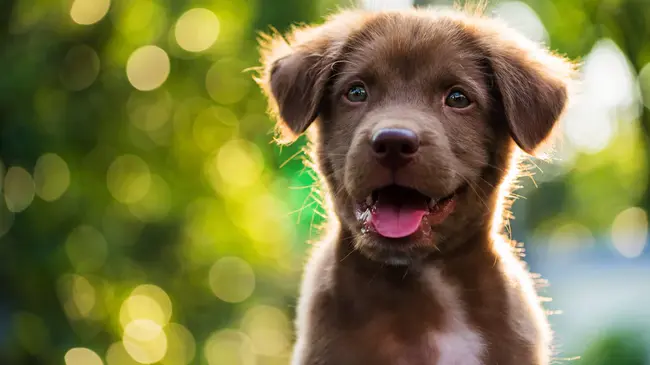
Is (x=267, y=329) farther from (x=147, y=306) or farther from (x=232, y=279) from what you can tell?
(x=147, y=306)

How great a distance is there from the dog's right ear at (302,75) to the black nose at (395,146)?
1.81 ft

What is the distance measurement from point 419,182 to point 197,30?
513 cm

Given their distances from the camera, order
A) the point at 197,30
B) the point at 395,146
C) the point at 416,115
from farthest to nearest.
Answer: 1. the point at 197,30
2. the point at 416,115
3. the point at 395,146

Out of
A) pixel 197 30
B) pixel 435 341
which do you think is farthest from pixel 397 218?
pixel 197 30

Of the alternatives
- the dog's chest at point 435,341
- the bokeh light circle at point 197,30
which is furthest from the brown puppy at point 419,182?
the bokeh light circle at point 197,30

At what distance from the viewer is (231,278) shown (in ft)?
25.7

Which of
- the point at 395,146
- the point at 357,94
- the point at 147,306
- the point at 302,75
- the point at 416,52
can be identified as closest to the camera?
the point at 395,146

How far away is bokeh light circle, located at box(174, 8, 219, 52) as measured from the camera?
7543 millimetres

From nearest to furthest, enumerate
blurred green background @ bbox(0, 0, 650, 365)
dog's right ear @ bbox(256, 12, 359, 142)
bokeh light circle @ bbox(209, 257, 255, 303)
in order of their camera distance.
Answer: dog's right ear @ bbox(256, 12, 359, 142), blurred green background @ bbox(0, 0, 650, 365), bokeh light circle @ bbox(209, 257, 255, 303)

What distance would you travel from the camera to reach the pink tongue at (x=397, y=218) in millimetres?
3014

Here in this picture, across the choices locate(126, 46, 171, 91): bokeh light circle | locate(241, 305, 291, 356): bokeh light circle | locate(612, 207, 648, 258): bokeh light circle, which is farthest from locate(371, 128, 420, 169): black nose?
locate(612, 207, 648, 258): bokeh light circle

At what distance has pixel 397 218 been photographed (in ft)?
10.1

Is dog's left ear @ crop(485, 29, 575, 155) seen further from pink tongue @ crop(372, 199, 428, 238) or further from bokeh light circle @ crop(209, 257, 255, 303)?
bokeh light circle @ crop(209, 257, 255, 303)

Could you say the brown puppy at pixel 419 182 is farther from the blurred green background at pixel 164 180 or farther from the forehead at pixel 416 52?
the blurred green background at pixel 164 180
